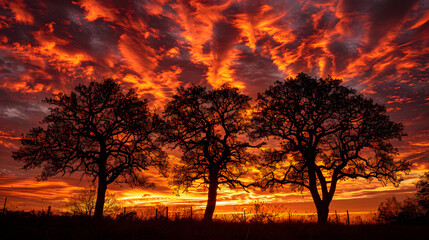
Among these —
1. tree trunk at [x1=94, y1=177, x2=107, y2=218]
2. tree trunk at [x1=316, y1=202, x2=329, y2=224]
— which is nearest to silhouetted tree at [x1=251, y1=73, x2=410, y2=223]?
tree trunk at [x1=316, y1=202, x2=329, y2=224]

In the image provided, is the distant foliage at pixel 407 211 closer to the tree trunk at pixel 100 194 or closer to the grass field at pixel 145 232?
the grass field at pixel 145 232

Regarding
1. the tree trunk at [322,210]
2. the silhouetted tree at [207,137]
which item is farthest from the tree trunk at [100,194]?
the tree trunk at [322,210]

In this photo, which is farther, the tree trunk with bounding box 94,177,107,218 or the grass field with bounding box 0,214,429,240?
the tree trunk with bounding box 94,177,107,218

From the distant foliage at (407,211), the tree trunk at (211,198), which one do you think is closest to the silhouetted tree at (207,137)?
the tree trunk at (211,198)

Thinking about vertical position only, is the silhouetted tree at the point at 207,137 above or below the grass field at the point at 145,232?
above

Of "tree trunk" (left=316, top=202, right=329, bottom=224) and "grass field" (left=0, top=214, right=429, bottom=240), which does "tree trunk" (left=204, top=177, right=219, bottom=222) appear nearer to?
"grass field" (left=0, top=214, right=429, bottom=240)

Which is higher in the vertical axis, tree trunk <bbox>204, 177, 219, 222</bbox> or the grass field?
tree trunk <bbox>204, 177, 219, 222</bbox>

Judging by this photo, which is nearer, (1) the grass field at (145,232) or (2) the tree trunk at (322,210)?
(1) the grass field at (145,232)

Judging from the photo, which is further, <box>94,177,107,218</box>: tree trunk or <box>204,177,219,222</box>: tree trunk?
<box>204,177,219,222</box>: tree trunk

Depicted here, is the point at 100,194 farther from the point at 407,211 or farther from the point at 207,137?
the point at 407,211

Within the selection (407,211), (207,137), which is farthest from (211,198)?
(407,211)

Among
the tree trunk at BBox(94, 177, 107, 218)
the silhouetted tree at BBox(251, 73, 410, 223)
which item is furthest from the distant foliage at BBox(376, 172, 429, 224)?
the tree trunk at BBox(94, 177, 107, 218)

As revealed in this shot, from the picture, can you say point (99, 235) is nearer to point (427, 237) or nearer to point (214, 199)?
point (214, 199)

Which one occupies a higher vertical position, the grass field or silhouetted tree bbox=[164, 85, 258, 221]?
silhouetted tree bbox=[164, 85, 258, 221]
